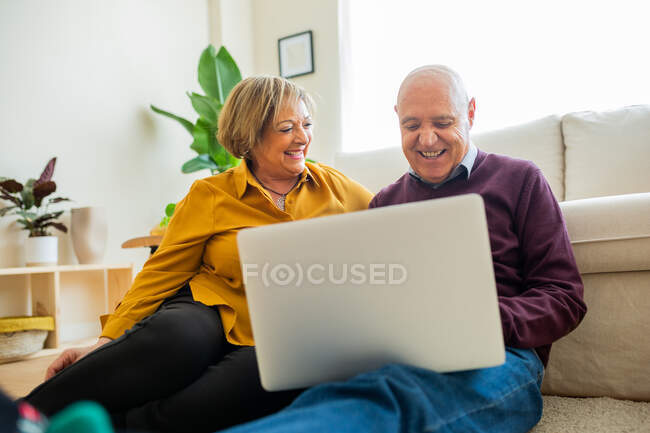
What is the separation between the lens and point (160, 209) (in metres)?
3.33

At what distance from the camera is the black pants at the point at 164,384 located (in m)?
1.00

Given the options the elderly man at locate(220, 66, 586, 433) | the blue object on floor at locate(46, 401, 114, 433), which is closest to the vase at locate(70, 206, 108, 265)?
the elderly man at locate(220, 66, 586, 433)

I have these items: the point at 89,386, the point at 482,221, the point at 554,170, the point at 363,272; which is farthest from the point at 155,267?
the point at 554,170

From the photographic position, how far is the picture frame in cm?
371

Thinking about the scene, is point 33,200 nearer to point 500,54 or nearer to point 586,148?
point 586,148

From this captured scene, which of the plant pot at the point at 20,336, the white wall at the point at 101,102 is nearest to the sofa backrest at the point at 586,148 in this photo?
the white wall at the point at 101,102

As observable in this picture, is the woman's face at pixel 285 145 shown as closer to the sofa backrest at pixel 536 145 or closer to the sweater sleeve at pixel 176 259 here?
the sweater sleeve at pixel 176 259

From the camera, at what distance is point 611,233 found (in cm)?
128

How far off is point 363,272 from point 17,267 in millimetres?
2443

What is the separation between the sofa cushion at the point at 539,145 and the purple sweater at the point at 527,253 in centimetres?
97

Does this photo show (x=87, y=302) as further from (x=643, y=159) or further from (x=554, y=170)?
(x=643, y=159)

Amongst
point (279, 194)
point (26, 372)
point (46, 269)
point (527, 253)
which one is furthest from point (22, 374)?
point (527, 253)

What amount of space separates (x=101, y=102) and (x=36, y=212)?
76cm

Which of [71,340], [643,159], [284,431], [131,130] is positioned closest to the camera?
[284,431]
